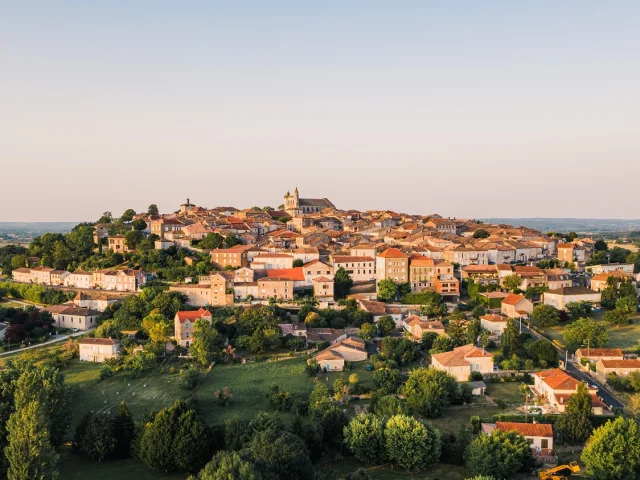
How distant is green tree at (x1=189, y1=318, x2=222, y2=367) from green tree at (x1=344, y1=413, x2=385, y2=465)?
50.3 feet

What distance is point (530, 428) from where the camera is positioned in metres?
25.5

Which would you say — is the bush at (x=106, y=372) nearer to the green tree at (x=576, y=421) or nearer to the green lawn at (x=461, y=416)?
the green lawn at (x=461, y=416)

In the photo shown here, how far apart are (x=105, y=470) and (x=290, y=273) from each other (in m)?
29.3

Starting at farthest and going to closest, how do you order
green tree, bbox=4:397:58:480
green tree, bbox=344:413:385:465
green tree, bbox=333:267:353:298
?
green tree, bbox=333:267:353:298 → green tree, bbox=344:413:385:465 → green tree, bbox=4:397:58:480

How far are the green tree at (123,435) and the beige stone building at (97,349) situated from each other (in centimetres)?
1299

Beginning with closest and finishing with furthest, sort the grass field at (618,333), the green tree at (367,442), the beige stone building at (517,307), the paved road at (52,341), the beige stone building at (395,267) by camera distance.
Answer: the green tree at (367,442) → the grass field at (618,333) → the paved road at (52,341) → the beige stone building at (517,307) → the beige stone building at (395,267)

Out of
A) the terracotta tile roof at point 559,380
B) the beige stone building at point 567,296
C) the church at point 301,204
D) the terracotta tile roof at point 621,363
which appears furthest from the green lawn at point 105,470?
the church at point 301,204

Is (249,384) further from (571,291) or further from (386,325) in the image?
(571,291)

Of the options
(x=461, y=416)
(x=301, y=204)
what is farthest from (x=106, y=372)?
(x=301, y=204)

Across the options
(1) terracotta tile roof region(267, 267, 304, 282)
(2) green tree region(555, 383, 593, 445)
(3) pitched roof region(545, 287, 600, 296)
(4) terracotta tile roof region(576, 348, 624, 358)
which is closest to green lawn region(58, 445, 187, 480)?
(2) green tree region(555, 383, 593, 445)

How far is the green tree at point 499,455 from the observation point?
2241 centimetres

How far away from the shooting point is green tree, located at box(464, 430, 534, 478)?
73.5 ft

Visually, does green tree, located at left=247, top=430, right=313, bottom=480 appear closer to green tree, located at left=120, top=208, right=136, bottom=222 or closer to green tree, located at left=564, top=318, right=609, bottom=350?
green tree, located at left=564, top=318, right=609, bottom=350

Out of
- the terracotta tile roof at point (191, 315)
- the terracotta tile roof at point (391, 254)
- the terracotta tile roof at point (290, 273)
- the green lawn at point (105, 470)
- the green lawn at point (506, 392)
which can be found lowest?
the green lawn at point (105, 470)
